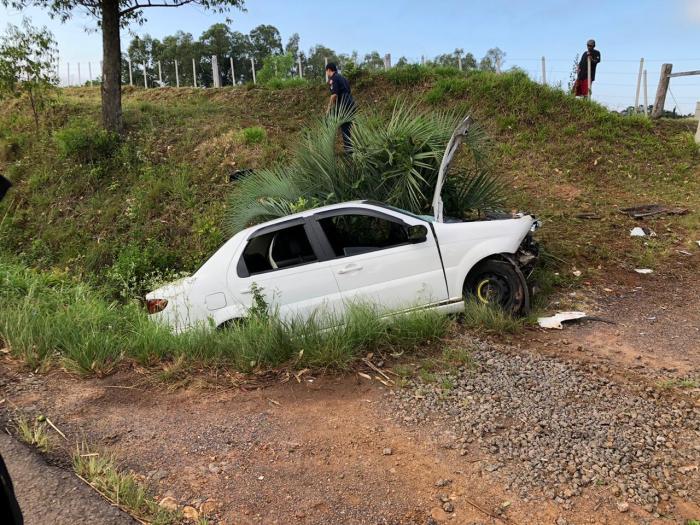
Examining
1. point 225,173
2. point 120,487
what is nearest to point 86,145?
point 225,173

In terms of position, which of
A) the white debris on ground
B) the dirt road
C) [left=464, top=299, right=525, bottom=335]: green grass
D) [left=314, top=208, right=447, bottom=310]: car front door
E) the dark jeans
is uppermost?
the dark jeans

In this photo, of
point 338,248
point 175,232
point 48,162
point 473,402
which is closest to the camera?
point 473,402

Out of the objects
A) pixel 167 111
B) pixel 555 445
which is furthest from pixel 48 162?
pixel 555 445

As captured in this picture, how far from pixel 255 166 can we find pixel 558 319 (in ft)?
28.2

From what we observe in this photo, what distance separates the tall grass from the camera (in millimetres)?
4754

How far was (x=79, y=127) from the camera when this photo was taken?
15586mm

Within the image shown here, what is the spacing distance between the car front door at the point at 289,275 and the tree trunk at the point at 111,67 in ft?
36.2

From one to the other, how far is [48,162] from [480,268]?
1348 centimetres

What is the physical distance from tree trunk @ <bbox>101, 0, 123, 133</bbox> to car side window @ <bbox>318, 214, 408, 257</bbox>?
11.3 m

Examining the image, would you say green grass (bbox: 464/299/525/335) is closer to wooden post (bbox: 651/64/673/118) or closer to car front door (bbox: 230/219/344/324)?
car front door (bbox: 230/219/344/324)

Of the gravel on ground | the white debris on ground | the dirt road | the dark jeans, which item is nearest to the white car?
the white debris on ground

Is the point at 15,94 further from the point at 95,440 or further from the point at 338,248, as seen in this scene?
the point at 95,440

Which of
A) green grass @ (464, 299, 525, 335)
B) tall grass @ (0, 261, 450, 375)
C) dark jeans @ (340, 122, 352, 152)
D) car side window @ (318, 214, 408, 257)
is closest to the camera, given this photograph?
tall grass @ (0, 261, 450, 375)

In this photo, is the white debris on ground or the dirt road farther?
the white debris on ground
